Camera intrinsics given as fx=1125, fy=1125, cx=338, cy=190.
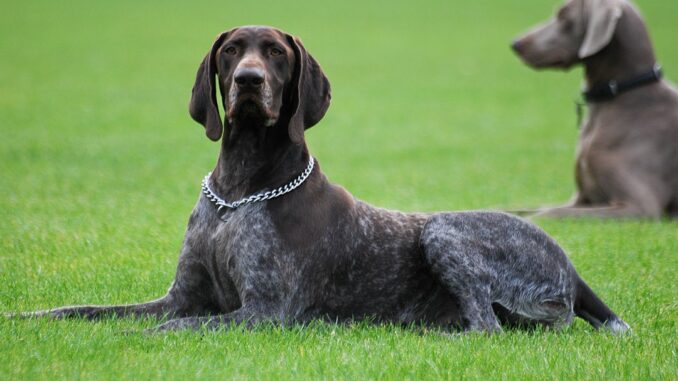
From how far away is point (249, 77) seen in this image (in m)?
6.05

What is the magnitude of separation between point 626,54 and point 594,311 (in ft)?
18.4

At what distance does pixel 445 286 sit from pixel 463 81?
1872 cm

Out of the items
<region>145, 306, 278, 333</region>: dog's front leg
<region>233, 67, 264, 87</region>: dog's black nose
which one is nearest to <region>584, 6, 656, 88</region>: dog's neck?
<region>233, 67, 264, 87</region>: dog's black nose

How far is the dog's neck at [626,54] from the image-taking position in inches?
457

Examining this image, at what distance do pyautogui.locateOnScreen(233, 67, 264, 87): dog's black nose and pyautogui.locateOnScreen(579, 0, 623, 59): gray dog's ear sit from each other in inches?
252

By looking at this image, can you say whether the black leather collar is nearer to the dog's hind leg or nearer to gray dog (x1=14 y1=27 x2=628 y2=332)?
gray dog (x1=14 y1=27 x2=628 y2=332)

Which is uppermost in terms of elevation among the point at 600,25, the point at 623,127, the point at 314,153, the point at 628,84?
the point at 600,25

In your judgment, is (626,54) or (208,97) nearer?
(208,97)

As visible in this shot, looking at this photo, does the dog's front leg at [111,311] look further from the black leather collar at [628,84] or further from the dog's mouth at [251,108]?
the black leather collar at [628,84]

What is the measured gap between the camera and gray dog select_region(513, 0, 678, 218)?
11.2 m

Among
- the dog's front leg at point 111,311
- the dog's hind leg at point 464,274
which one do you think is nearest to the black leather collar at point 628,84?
the dog's hind leg at point 464,274

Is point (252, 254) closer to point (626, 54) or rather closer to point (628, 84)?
point (628, 84)

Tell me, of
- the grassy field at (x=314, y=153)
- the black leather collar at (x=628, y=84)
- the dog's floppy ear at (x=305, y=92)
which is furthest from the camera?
the black leather collar at (x=628, y=84)

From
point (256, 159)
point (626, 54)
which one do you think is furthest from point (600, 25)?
point (256, 159)
